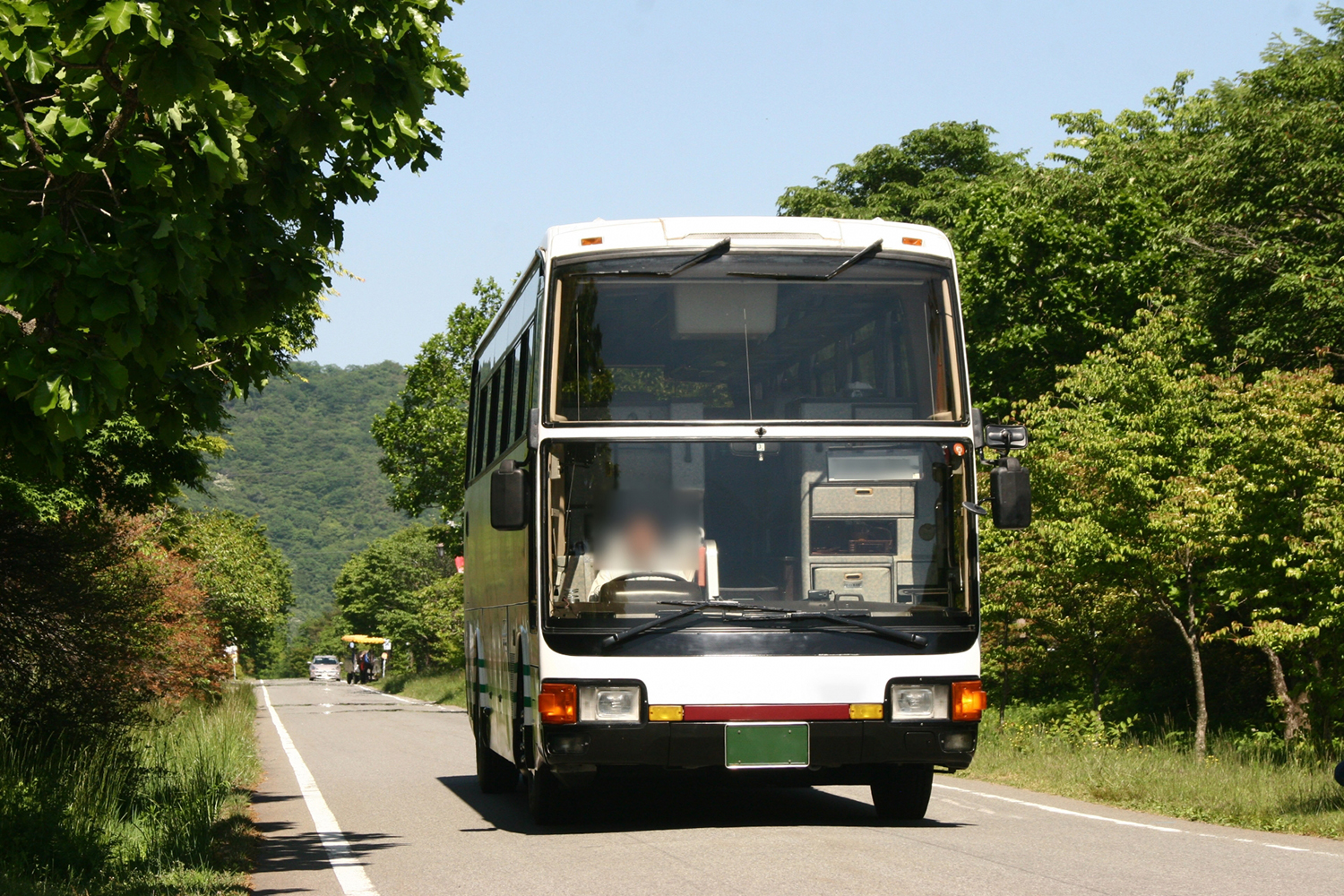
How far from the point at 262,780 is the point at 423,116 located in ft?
36.1

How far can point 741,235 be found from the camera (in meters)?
10.5

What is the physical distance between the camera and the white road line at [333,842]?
28.8 ft

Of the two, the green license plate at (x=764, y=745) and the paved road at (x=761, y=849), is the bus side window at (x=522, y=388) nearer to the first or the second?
the green license plate at (x=764, y=745)

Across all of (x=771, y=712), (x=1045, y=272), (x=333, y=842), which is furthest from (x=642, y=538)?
(x=1045, y=272)

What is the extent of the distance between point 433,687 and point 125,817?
44.6 metres

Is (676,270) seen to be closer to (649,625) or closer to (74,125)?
(649,625)

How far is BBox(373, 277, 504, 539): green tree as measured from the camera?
155 ft

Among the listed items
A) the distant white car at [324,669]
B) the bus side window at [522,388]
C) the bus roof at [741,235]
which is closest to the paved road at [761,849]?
the bus side window at [522,388]

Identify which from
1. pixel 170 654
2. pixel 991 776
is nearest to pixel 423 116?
pixel 991 776

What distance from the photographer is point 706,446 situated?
10.2 m

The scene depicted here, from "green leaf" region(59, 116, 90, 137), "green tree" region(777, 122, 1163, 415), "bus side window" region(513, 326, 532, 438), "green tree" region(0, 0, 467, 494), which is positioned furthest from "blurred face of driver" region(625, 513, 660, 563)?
"green tree" region(777, 122, 1163, 415)

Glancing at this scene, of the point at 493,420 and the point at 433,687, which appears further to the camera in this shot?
the point at 433,687

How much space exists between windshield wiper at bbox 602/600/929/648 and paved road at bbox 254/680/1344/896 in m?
1.31

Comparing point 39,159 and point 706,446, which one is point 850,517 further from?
point 39,159
